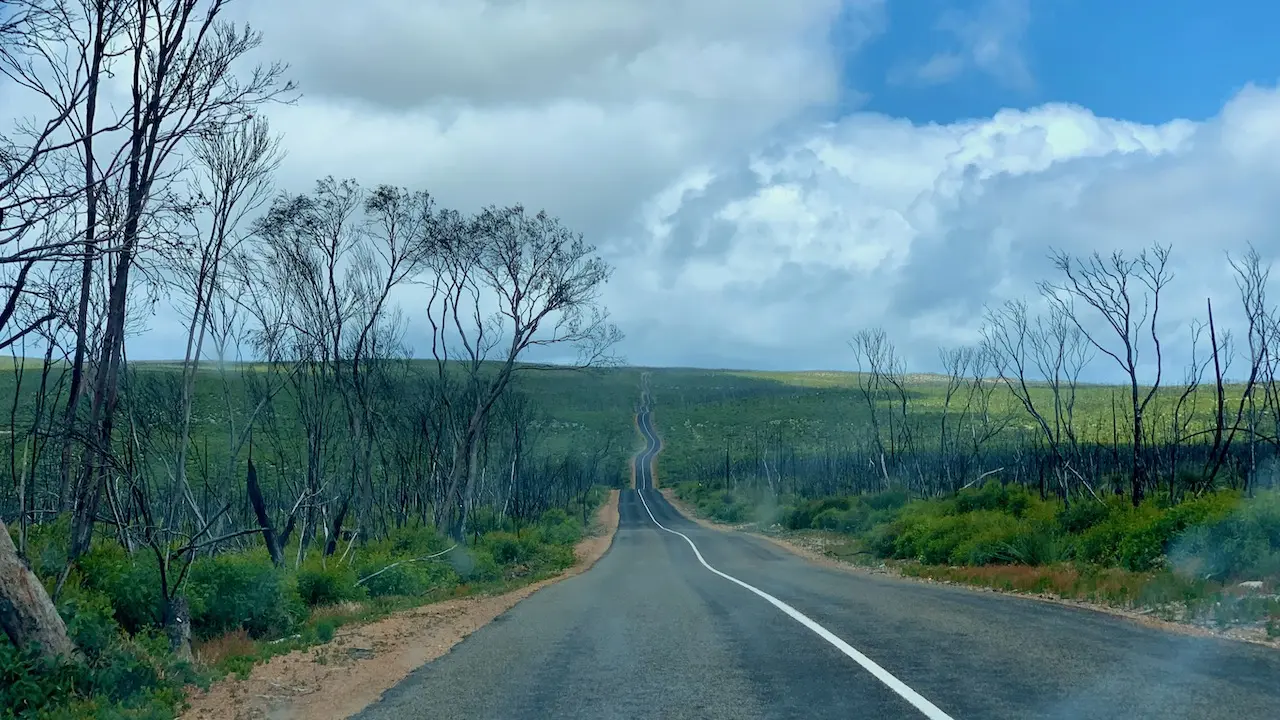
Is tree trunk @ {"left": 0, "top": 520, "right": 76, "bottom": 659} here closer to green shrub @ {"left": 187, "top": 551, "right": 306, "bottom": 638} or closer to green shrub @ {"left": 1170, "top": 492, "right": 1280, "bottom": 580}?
green shrub @ {"left": 187, "top": 551, "right": 306, "bottom": 638}

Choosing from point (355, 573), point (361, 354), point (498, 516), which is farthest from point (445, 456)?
point (355, 573)

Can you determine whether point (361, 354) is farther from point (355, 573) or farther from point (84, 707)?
point (84, 707)

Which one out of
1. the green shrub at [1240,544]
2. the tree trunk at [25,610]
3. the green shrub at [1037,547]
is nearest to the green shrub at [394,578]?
the tree trunk at [25,610]

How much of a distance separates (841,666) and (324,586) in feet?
42.2

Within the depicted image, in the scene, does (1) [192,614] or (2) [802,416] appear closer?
(1) [192,614]

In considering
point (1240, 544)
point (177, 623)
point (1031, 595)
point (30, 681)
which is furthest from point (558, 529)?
point (30, 681)

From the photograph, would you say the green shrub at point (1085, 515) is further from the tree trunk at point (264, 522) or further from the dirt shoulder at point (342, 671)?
the tree trunk at point (264, 522)

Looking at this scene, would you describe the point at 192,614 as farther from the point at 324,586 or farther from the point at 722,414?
the point at 722,414

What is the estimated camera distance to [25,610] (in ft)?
28.2

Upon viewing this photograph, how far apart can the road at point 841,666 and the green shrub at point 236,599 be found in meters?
3.37

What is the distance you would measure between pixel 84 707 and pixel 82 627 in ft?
5.09

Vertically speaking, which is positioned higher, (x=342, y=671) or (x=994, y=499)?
(x=342, y=671)

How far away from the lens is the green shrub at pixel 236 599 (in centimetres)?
1365

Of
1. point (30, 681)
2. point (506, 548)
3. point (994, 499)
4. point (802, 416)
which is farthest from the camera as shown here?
point (802, 416)
